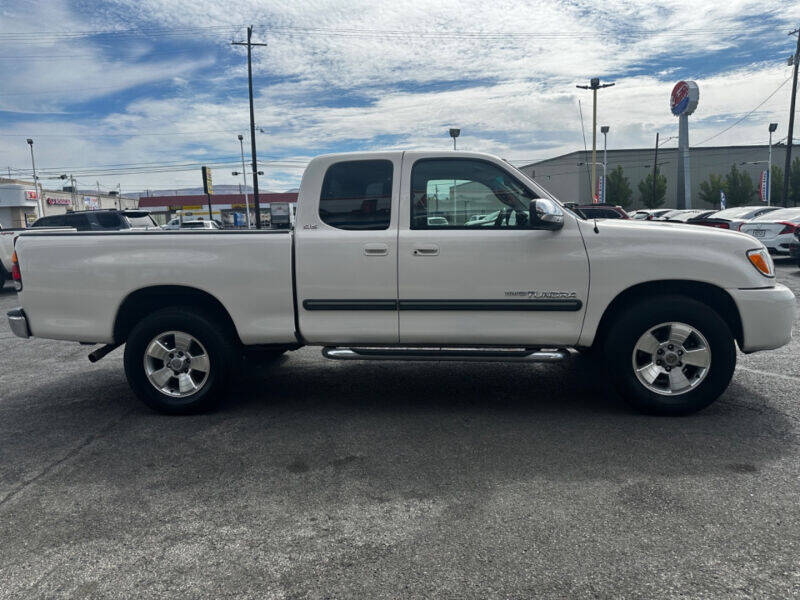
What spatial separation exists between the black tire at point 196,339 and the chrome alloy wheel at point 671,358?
3126mm

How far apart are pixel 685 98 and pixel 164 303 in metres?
41.0

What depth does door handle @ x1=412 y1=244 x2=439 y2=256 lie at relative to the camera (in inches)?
175

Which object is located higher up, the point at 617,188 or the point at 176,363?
the point at 617,188

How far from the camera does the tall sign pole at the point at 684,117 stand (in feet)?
124

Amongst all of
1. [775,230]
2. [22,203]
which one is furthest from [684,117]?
[22,203]

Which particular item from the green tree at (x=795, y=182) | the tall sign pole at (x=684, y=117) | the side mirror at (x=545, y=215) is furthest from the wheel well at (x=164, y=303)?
the green tree at (x=795, y=182)

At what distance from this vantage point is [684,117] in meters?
38.9

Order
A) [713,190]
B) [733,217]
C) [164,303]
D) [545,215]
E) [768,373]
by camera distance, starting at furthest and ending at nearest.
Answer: [713,190] → [733,217] → [768,373] → [164,303] → [545,215]

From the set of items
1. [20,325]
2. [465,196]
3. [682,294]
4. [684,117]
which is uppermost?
[684,117]

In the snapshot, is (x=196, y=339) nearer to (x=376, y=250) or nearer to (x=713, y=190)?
(x=376, y=250)

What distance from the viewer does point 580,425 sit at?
4371mm

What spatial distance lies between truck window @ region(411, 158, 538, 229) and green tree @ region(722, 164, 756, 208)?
68.4 metres

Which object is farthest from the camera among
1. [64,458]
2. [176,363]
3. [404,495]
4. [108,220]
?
[108,220]

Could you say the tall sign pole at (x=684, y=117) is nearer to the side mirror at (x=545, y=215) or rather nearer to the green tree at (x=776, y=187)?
the green tree at (x=776, y=187)
